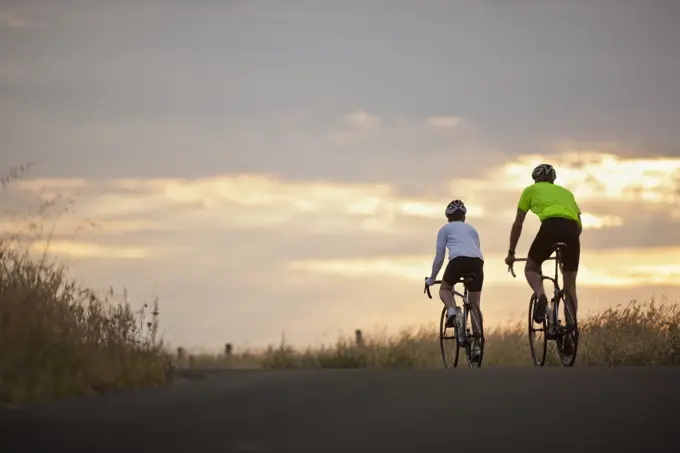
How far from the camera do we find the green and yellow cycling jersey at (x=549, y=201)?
49.6ft

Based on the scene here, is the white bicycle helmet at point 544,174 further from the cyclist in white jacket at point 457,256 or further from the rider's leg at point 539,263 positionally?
the cyclist in white jacket at point 457,256

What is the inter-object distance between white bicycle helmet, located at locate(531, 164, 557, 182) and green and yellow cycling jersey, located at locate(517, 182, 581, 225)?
0.14m

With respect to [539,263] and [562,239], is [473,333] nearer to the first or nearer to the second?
[539,263]

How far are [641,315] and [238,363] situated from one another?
43.6 feet

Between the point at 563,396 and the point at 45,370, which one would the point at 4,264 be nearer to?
the point at 45,370

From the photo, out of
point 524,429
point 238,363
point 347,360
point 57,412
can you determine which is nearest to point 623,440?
point 524,429

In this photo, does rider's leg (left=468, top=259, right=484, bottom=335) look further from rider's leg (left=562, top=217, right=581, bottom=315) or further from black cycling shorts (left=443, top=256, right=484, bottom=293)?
rider's leg (left=562, top=217, right=581, bottom=315)

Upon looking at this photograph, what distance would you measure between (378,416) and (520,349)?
1361 centimetres

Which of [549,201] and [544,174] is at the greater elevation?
[544,174]

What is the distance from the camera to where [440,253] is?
16.9 meters

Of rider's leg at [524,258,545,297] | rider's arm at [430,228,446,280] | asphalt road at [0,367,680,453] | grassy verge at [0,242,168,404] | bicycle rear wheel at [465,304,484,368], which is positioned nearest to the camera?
asphalt road at [0,367,680,453]

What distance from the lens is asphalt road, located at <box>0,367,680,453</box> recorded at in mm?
7023

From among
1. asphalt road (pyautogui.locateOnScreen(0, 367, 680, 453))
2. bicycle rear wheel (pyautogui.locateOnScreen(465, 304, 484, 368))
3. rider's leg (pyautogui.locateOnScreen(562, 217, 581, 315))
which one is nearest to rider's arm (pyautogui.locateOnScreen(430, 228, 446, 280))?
bicycle rear wheel (pyautogui.locateOnScreen(465, 304, 484, 368))

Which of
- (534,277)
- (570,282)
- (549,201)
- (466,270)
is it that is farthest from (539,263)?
(466,270)
